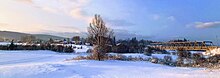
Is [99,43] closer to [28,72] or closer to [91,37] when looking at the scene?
[91,37]

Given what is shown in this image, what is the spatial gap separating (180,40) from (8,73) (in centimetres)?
4416

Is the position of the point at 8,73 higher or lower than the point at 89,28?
lower

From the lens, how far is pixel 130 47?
5525 cm

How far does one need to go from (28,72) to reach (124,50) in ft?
125

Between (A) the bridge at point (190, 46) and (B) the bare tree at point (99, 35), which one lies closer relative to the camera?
(B) the bare tree at point (99, 35)

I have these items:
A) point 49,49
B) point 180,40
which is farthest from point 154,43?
point 49,49

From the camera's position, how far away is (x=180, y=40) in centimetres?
5672

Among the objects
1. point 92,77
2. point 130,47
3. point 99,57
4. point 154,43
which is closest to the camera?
point 92,77

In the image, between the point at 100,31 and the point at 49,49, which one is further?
the point at 49,49

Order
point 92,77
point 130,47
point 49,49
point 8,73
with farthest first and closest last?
point 130,47 → point 49,49 → point 8,73 → point 92,77

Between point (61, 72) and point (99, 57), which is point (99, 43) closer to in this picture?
point (99, 57)

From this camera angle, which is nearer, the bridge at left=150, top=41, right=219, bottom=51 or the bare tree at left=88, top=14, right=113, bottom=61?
the bare tree at left=88, top=14, right=113, bottom=61

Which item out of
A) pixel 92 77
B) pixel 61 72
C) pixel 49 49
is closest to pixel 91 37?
pixel 61 72

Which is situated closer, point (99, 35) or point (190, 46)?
point (99, 35)
